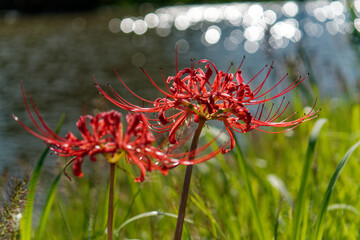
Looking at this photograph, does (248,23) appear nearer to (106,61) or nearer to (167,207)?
(106,61)

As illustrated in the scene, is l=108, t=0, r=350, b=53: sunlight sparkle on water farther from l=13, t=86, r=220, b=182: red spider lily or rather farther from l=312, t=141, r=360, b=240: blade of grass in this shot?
l=13, t=86, r=220, b=182: red spider lily

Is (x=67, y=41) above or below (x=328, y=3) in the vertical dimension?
below

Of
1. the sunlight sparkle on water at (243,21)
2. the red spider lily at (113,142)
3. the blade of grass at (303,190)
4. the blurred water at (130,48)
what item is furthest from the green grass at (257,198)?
the sunlight sparkle on water at (243,21)

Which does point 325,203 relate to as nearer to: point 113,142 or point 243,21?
point 113,142

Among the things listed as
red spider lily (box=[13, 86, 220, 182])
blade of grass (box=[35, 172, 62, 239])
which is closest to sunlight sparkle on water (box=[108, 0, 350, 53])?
blade of grass (box=[35, 172, 62, 239])

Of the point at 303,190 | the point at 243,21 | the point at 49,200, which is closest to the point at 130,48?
the point at 243,21

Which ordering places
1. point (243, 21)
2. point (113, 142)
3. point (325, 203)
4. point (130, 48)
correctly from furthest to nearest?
point (243, 21)
point (130, 48)
point (325, 203)
point (113, 142)

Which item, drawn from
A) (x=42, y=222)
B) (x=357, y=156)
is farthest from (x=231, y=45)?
(x=42, y=222)
